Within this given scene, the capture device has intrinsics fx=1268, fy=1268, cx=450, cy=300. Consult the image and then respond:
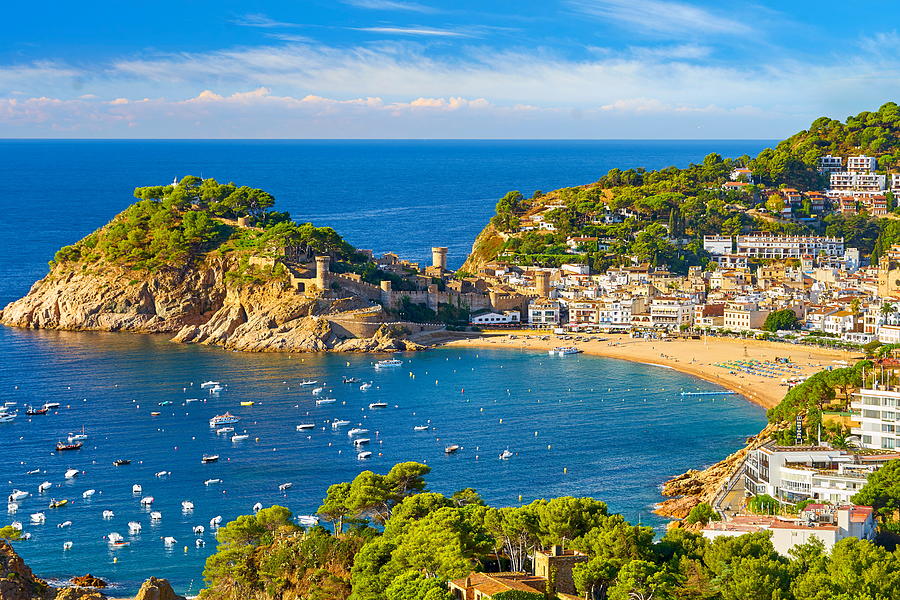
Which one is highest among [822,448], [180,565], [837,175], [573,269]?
[837,175]

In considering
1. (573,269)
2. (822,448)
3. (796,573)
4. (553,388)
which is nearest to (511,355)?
(553,388)

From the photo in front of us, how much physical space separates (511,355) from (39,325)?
26.4m

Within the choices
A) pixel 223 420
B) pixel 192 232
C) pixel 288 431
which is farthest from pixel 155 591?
pixel 192 232

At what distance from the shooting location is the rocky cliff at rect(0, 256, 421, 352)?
213 ft

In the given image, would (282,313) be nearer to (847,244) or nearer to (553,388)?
(553,388)

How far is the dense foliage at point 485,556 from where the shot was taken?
23625 mm

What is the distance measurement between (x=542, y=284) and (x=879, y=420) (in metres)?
40.1

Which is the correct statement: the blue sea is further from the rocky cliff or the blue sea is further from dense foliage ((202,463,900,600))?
dense foliage ((202,463,900,600))

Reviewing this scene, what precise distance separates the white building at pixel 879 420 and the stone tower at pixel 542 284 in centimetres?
3935

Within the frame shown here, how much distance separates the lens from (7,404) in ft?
167

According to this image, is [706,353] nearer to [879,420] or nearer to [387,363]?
[387,363]

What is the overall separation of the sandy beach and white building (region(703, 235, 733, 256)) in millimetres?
18237

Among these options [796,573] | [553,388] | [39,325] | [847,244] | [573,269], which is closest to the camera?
[796,573]

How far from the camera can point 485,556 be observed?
87.6 feet
